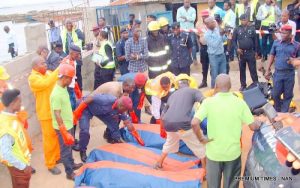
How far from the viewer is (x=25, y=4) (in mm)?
47156

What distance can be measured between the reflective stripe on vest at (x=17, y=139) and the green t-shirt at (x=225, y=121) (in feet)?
6.40

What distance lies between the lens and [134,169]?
539 centimetres

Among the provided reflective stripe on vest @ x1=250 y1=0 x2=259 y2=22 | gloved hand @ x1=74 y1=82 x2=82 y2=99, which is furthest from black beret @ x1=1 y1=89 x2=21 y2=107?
reflective stripe on vest @ x1=250 y1=0 x2=259 y2=22

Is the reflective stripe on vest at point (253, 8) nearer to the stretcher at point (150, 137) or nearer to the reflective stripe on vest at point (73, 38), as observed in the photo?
the reflective stripe on vest at point (73, 38)

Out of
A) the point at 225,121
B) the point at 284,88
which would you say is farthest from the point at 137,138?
the point at 284,88

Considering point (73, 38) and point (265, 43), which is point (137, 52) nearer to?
point (73, 38)

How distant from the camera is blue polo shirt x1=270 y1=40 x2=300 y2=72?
702 centimetres

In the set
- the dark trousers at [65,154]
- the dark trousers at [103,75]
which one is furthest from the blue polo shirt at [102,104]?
the dark trousers at [103,75]

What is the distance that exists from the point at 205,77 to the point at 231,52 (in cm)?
157

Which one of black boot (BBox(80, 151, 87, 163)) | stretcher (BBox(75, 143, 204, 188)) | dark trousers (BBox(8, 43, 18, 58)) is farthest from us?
dark trousers (BBox(8, 43, 18, 58))

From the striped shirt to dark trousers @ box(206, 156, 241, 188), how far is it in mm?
4165

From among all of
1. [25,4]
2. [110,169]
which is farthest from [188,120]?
[25,4]

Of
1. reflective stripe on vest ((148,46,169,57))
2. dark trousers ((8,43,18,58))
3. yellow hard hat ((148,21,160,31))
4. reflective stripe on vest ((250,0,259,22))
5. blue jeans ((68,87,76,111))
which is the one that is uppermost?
reflective stripe on vest ((250,0,259,22))

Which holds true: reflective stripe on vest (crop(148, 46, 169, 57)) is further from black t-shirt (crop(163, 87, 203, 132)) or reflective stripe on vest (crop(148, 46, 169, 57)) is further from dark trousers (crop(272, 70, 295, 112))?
black t-shirt (crop(163, 87, 203, 132))
